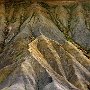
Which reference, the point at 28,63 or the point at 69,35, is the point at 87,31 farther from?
the point at 28,63

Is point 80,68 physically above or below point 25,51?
below

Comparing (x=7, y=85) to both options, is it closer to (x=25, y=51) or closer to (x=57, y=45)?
(x=25, y=51)

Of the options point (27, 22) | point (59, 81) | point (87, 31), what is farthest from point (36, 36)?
point (59, 81)

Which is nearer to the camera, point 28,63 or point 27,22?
point 28,63

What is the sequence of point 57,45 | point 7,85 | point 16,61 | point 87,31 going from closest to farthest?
1. point 7,85
2. point 16,61
3. point 57,45
4. point 87,31

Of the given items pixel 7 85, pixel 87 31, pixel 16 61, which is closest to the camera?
pixel 7 85

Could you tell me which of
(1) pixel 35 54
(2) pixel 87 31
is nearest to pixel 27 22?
(2) pixel 87 31
